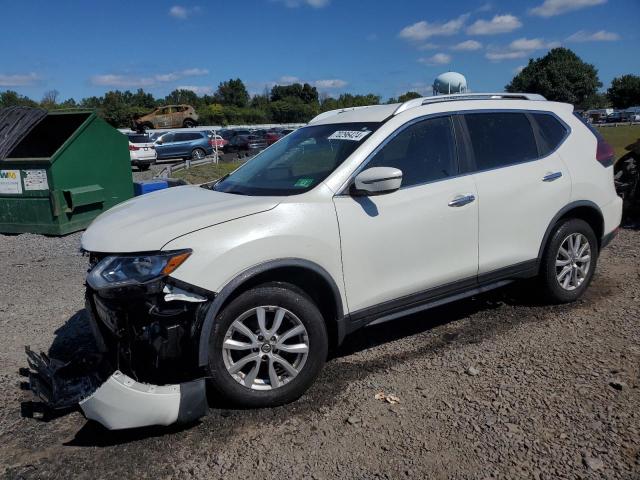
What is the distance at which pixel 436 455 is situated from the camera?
280cm

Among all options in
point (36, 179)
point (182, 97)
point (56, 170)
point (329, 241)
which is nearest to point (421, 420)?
point (329, 241)

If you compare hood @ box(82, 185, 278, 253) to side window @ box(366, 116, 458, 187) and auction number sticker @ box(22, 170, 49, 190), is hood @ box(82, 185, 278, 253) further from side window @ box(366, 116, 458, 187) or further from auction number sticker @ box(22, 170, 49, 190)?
auction number sticker @ box(22, 170, 49, 190)

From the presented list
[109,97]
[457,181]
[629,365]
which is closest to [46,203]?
[457,181]

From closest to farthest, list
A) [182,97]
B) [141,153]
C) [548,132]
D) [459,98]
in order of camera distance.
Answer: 1. [459,98]
2. [548,132]
3. [141,153]
4. [182,97]

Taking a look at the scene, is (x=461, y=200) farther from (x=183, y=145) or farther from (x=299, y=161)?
(x=183, y=145)

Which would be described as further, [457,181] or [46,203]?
[46,203]

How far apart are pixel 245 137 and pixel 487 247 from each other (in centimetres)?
3220

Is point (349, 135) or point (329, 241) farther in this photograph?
point (349, 135)

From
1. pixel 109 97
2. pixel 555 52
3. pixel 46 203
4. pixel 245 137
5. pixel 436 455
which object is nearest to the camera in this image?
pixel 436 455

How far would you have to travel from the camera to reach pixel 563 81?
83.2 meters

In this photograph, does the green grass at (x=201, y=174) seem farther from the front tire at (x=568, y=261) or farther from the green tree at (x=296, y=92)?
the green tree at (x=296, y=92)

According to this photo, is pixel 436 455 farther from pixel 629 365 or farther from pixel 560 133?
pixel 560 133

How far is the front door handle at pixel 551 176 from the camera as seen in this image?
14.3ft

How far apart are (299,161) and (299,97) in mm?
95004
